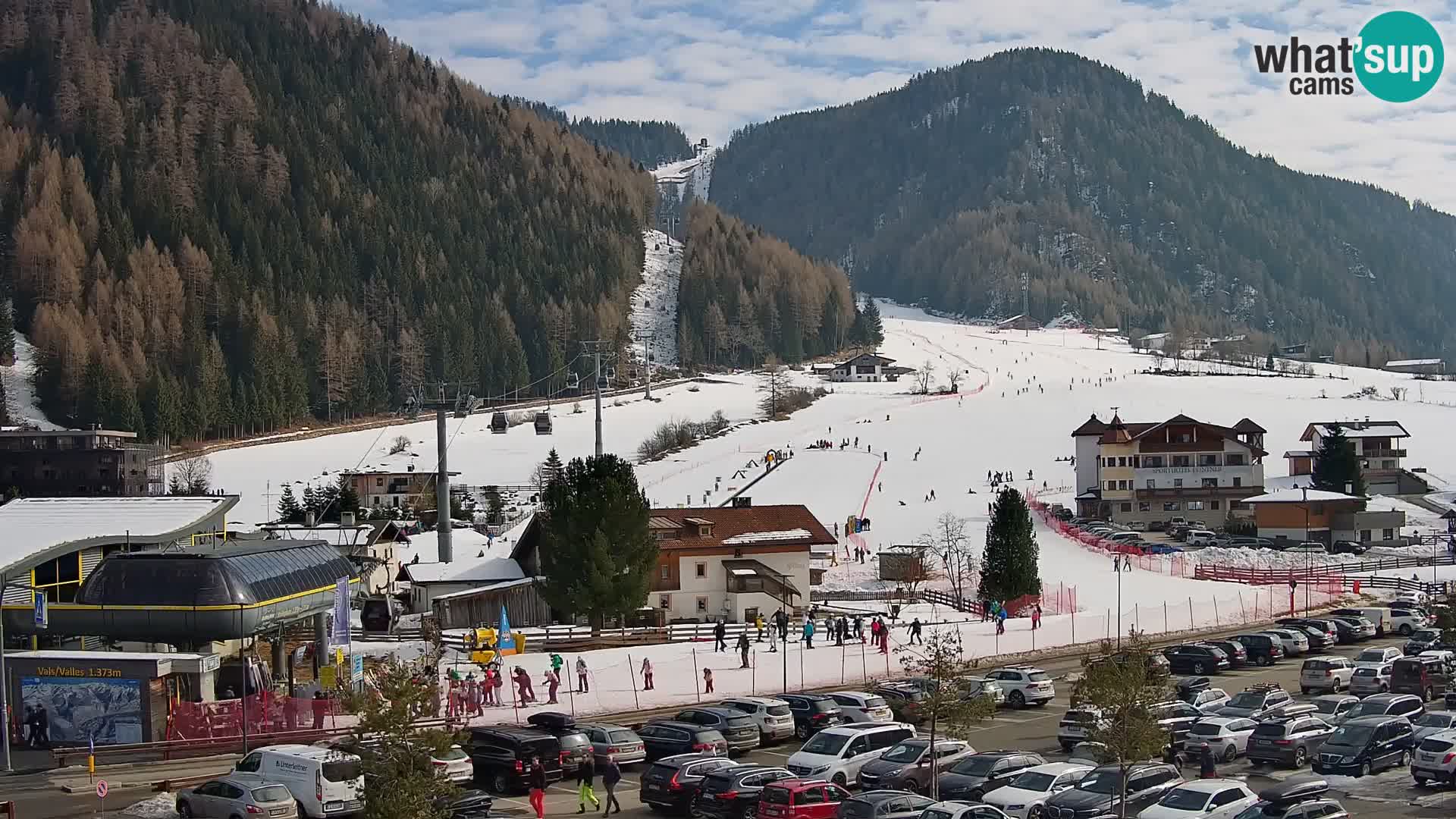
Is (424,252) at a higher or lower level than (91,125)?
lower

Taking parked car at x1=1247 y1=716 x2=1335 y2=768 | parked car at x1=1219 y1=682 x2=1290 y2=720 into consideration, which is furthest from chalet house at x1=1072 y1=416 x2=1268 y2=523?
parked car at x1=1247 y1=716 x2=1335 y2=768

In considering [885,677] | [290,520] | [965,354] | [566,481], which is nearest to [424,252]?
[965,354]

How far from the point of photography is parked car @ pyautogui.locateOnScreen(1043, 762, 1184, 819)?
2327cm

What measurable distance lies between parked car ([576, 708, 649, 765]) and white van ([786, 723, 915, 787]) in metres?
3.24

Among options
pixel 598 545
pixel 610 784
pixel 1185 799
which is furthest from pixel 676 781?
pixel 598 545

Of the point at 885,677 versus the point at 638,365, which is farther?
the point at 638,365

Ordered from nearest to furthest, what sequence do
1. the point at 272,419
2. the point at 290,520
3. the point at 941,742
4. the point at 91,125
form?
the point at 941,742, the point at 290,520, the point at 272,419, the point at 91,125

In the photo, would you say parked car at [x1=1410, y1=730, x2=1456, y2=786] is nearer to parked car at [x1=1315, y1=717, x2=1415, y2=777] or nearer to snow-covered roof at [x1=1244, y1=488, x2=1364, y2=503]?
parked car at [x1=1315, y1=717, x2=1415, y2=777]

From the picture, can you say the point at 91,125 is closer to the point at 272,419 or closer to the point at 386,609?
the point at 272,419

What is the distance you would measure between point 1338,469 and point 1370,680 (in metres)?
46.6

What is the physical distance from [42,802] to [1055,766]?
16861 mm

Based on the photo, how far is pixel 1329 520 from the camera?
72.8 meters

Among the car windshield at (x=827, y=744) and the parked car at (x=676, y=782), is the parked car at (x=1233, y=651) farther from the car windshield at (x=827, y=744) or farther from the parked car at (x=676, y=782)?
the parked car at (x=676, y=782)

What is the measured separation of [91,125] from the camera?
592ft
